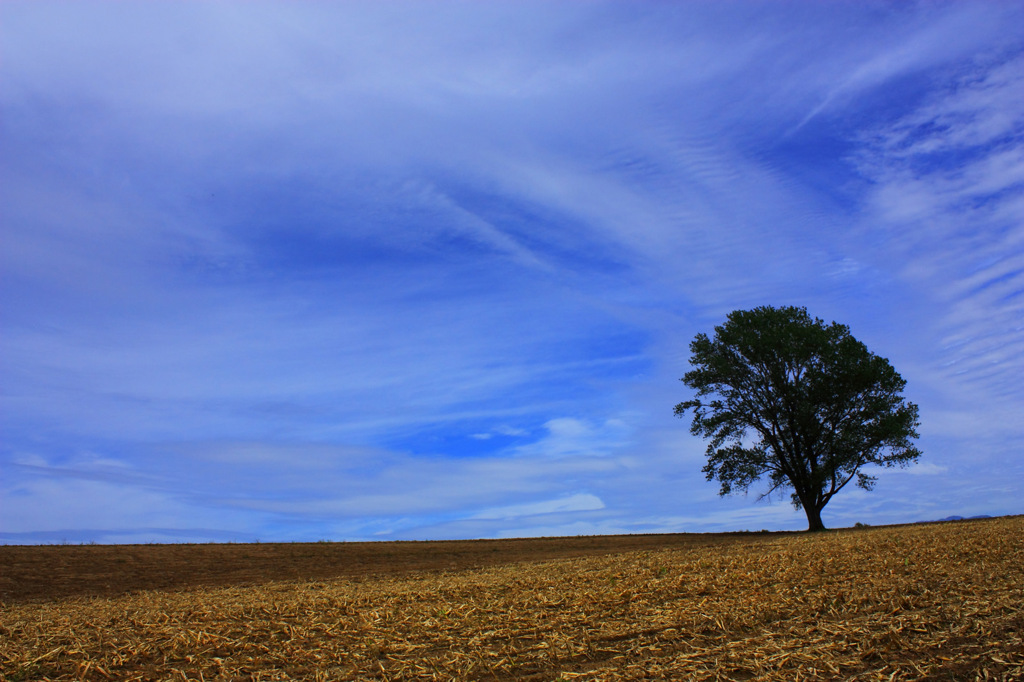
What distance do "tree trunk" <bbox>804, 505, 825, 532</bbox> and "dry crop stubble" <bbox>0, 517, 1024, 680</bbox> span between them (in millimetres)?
27012

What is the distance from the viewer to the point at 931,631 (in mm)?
8203

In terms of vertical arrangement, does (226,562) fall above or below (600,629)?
below

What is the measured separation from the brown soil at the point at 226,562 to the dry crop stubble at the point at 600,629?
651cm

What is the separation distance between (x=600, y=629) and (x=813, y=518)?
1471 inches

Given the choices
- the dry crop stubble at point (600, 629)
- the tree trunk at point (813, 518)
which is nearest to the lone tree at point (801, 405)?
the tree trunk at point (813, 518)

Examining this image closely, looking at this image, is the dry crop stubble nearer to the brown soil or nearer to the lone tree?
the brown soil

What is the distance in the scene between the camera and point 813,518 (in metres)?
41.0

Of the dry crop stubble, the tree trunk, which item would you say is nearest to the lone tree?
the tree trunk

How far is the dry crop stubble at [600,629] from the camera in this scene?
24.6ft

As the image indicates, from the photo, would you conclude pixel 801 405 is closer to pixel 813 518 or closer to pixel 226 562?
pixel 813 518

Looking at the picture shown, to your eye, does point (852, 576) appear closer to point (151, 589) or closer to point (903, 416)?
point (151, 589)

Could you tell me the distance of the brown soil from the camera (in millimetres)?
21797

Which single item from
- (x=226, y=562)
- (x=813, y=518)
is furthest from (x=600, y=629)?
(x=813, y=518)

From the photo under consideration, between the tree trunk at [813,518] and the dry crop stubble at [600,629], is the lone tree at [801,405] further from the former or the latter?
the dry crop stubble at [600,629]
